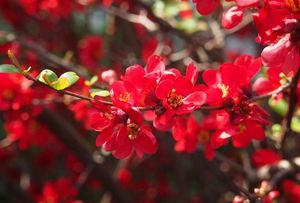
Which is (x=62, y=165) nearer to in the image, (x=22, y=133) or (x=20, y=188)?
(x=20, y=188)

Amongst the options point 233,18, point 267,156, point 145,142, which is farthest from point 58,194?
point 233,18

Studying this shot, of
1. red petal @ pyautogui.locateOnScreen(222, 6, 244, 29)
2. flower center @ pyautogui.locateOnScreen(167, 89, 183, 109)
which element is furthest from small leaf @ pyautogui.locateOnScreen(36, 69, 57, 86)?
red petal @ pyautogui.locateOnScreen(222, 6, 244, 29)

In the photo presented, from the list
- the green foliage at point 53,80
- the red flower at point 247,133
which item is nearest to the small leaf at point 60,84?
the green foliage at point 53,80

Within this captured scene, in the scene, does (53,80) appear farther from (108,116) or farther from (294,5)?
(294,5)

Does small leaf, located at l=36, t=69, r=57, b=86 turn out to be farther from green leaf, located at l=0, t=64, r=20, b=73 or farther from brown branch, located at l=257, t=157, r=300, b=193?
brown branch, located at l=257, t=157, r=300, b=193

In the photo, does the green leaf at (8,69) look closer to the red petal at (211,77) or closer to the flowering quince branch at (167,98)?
the flowering quince branch at (167,98)
